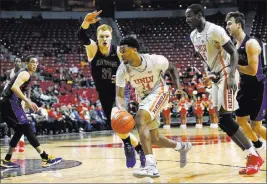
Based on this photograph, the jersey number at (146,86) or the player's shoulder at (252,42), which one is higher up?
the player's shoulder at (252,42)

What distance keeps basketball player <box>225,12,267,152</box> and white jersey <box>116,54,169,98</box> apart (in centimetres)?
83

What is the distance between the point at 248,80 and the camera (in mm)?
5410

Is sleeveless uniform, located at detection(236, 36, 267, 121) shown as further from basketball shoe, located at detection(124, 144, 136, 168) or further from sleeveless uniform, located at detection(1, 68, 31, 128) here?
sleeveless uniform, located at detection(1, 68, 31, 128)

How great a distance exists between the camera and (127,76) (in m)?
5.21

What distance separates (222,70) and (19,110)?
3192 mm

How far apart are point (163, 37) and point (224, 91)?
2469 cm

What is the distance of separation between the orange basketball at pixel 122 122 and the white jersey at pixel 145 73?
1.06ft

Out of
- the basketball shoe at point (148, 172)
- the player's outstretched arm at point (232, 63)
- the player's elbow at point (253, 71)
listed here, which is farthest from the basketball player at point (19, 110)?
the player's elbow at point (253, 71)

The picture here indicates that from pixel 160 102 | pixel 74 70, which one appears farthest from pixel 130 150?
pixel 74 70

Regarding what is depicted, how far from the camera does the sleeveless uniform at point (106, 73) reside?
5.93m

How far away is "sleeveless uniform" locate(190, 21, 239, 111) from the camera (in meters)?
5.13

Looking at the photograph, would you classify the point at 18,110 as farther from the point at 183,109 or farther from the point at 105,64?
the point at 183,109

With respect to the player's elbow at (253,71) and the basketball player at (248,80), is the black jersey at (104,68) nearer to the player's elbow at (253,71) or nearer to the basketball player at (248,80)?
the basketball player at (248,80)

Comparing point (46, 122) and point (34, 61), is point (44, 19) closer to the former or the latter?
point (46, 122)
